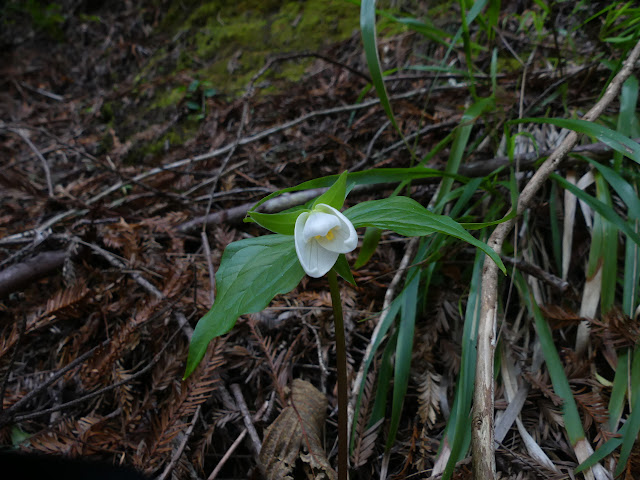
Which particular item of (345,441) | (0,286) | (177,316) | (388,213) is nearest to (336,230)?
(388,213)

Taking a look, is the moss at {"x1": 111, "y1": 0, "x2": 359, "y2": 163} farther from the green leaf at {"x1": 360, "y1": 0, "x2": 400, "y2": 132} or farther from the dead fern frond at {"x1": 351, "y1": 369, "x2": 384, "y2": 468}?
the dead fern frond at {"x1": 351, "y1": 369, "x2": 384, "y2": 468}

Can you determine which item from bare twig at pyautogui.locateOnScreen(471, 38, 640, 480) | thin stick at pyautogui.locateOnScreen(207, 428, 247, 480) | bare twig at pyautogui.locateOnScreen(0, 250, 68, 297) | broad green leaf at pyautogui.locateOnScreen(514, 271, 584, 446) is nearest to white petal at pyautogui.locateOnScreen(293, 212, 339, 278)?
bare twig at pyautogui.locateOnScreen(471, 38, 640, 480)

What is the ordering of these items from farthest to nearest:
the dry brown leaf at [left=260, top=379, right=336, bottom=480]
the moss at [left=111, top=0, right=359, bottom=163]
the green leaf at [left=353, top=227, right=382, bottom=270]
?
the moss at [left=111, top=0, right=359, bottom=163] < the green leaf at [left=353, top=227, right=382, bottom=270] < the dry brown leaf at [left=260, top=379, right=336, bottom=480]

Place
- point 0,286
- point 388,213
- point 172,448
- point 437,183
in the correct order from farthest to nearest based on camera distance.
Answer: point 437,183 < point 0,286 < point 172,448 < point 388,213

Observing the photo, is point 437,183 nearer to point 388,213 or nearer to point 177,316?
point 388,213

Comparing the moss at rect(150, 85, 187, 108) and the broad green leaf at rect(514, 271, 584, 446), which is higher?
the moss at rect(150, 85, 187, 108)

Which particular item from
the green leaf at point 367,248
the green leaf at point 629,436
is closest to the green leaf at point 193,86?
the green leaf at point 367,248

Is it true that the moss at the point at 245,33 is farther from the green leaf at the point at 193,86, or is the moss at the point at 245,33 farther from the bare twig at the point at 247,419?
the bare twig at the point at 247,419
